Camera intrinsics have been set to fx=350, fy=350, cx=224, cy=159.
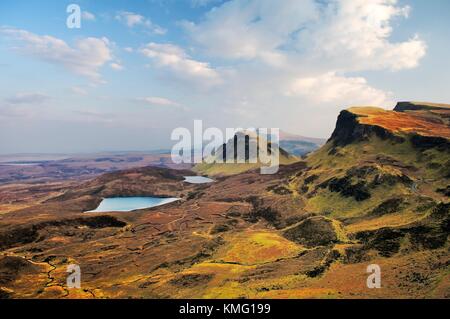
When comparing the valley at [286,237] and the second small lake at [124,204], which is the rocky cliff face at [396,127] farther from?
the second small lake at [124,204]

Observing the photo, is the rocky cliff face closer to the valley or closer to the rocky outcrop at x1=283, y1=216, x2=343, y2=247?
the valley

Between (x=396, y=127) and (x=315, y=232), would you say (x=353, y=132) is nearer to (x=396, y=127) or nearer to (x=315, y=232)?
(x=396, y=127)

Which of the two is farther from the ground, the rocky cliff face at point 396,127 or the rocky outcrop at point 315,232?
the rocky cliff face at point 396,127

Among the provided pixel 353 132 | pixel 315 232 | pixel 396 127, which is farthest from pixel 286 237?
pixel 353 132

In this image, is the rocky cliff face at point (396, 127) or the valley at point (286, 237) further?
the rocky cliff face at point (396, 127)

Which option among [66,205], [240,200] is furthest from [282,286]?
[66,205]

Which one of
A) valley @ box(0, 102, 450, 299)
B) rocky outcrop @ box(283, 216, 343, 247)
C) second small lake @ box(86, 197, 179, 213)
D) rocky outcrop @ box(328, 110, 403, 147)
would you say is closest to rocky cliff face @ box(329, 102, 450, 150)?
rocky outcrop @ box(328, 110, 403, 147)

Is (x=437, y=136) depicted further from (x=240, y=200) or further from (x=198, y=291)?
(x=198, y=291)

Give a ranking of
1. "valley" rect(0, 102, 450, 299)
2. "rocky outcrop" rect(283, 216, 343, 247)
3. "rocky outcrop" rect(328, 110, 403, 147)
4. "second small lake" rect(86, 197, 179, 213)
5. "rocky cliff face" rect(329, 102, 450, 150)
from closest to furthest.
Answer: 1. "valley" rect(0, 102, 450, 299)
2. "rocky outcrop" rect(283, 216, 343, 247)
3. "rocky cliff face" rect(329, 102, 450, 150)
4. "rocky outcrop" rect(328, 110, 403, 147)
5. "second small lake" rect(86, 197, 179, 213)

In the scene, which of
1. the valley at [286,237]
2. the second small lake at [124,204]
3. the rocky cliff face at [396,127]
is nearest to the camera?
the valley at [286,237]

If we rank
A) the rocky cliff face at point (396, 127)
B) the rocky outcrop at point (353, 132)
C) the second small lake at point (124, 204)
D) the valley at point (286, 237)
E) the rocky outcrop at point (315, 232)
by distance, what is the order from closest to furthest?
the valley at point (286, 237), the rocky outcrop at point (315, 232), the rocky cliff face at point (396, 127), the rocky outcrop at point (353, 132), the second small lake at point (124, 204)

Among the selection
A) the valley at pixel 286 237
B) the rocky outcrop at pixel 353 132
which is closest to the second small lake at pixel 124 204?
the valley at pixel 286 237
